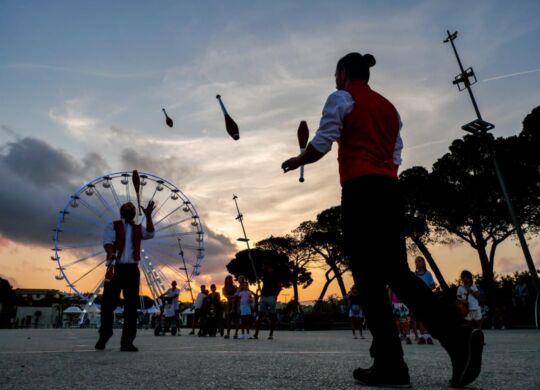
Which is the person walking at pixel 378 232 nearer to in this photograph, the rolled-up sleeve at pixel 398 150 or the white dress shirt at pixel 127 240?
the rolled-up sleeve at pixel 398 150

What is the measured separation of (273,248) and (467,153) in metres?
28.8

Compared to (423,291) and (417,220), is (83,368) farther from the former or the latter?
(417,220)

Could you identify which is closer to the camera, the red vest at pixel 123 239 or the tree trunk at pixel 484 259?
the red vest at pixel 123 239

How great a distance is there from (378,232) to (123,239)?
389cm

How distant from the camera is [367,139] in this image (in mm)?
2594

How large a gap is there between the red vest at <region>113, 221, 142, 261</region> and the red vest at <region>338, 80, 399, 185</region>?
3.61m

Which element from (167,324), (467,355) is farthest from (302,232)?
(467,355)

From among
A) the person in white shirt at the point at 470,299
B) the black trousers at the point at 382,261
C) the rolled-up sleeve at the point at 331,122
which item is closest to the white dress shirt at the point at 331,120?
the rolled-up sleeve at the point at 331,122

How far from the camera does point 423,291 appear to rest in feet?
7.66

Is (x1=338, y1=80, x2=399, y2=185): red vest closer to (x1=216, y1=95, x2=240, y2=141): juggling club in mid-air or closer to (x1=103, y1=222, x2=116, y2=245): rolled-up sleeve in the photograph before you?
(x1=103, y1=222, x2=116, y2=245): rolled-up sleeve

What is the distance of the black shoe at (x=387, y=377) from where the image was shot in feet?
7.47

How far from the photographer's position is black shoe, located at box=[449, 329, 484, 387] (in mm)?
2158

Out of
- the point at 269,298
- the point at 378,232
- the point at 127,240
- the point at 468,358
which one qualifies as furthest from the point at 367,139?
the point at 269,298

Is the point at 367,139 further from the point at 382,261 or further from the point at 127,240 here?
the point at 127,240
